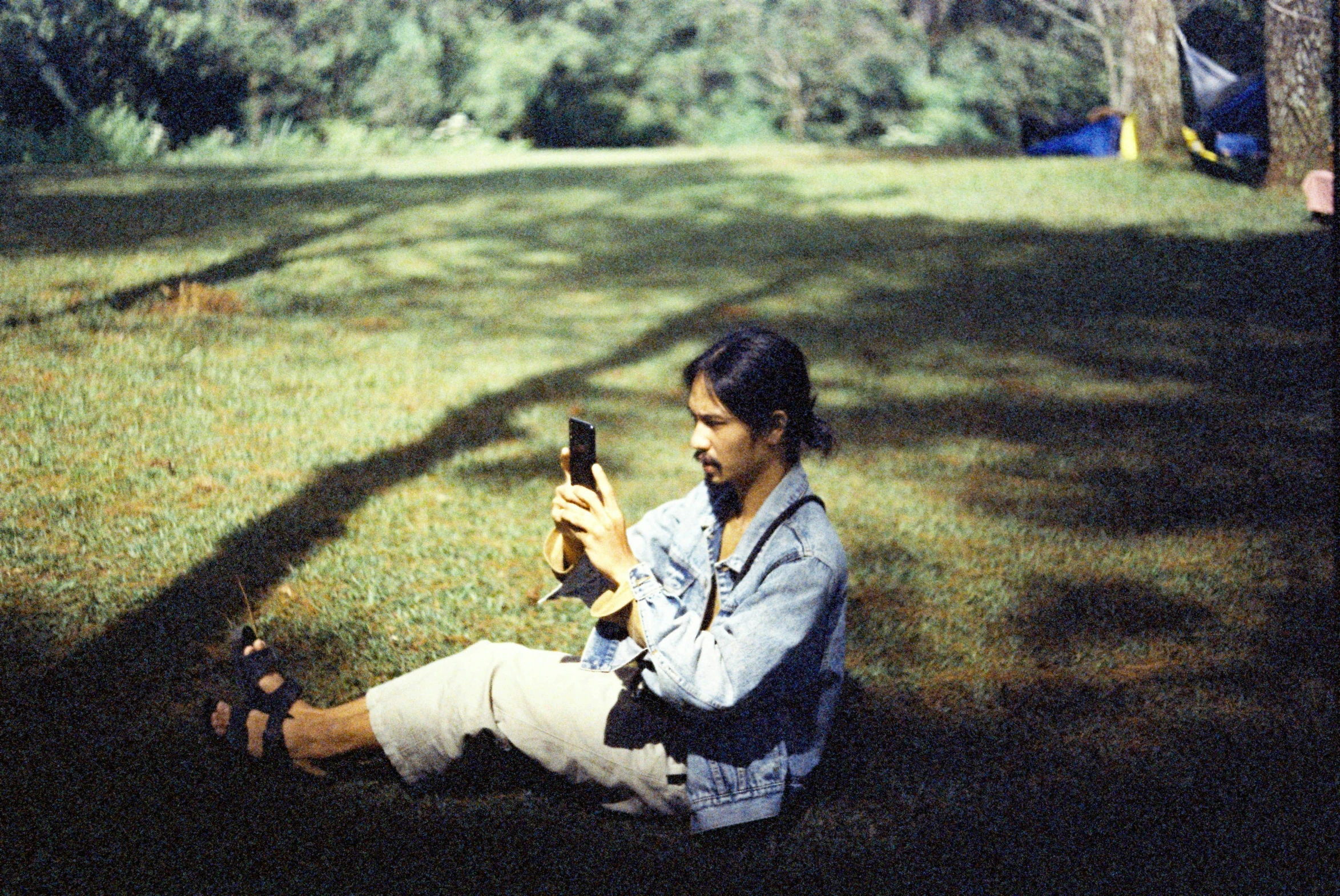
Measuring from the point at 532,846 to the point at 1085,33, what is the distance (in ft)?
85.0

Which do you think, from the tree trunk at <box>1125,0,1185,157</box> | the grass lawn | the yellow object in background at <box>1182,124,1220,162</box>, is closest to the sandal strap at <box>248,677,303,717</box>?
the grass lawn

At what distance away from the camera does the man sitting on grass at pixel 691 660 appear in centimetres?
256

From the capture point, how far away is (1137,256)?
1015cm

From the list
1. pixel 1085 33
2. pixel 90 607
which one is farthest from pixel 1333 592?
pixel 1085 33

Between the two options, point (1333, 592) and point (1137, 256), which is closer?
point (1333, 592)

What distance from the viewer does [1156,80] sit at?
1354 centimetres

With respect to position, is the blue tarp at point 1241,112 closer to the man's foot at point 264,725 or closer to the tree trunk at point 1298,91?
the tree trunk at point 1298,91

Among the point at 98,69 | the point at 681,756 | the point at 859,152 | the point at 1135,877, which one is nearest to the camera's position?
the point at 681,756

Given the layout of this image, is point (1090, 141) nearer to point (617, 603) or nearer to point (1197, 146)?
point (1197, 146)

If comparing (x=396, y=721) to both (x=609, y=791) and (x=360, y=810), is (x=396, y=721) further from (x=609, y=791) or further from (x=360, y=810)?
(x=609, y=791)

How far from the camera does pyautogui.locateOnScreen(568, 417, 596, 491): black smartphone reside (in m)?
2.63

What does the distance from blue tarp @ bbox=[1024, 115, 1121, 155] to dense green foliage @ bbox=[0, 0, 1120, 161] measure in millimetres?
7018

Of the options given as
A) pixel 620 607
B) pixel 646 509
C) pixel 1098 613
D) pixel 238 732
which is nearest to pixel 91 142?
pixel 646 509

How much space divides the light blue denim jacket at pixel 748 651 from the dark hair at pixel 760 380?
139 mm
